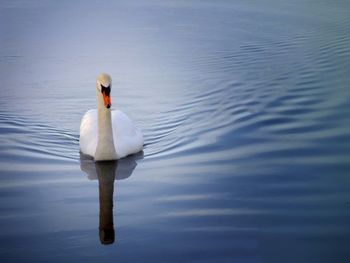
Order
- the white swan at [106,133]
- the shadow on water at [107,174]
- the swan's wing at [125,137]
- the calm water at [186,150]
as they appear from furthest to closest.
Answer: the swan's wing at [125,137], the white swan at [106,133], the shadow on water at [107,174], the calm water at [186,150]

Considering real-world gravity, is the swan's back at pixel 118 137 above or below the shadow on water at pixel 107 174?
above

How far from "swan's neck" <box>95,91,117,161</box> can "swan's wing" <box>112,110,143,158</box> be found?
0.15 metres

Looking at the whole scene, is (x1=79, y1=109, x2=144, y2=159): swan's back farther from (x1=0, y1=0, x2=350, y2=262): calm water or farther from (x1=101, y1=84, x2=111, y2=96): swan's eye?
(x1=101, y1=84, x2=111, y2=96): swan's eye

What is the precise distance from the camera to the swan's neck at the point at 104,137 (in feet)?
26.0

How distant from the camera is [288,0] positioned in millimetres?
22141

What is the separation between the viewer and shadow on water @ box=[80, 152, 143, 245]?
6551 mm

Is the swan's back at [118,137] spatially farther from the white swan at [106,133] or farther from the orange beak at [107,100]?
the orange beak at [107,100]

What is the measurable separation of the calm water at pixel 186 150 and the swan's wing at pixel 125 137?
16 centimetres

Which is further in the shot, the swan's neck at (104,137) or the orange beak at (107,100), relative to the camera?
the swan's neck at (104,137)

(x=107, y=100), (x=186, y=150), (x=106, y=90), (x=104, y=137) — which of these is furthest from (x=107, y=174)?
(x=186, y=150)

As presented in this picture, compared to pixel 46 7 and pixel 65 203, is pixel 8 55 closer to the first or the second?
pixel 46 7

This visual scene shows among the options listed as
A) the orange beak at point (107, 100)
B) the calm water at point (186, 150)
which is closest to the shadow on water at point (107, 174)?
the calm water at point (186, 150)

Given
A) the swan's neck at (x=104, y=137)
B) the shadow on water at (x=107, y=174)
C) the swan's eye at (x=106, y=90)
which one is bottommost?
the shadow on water at (x=107, y=174)

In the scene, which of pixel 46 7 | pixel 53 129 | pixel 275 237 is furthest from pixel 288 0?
pixel 275 237
